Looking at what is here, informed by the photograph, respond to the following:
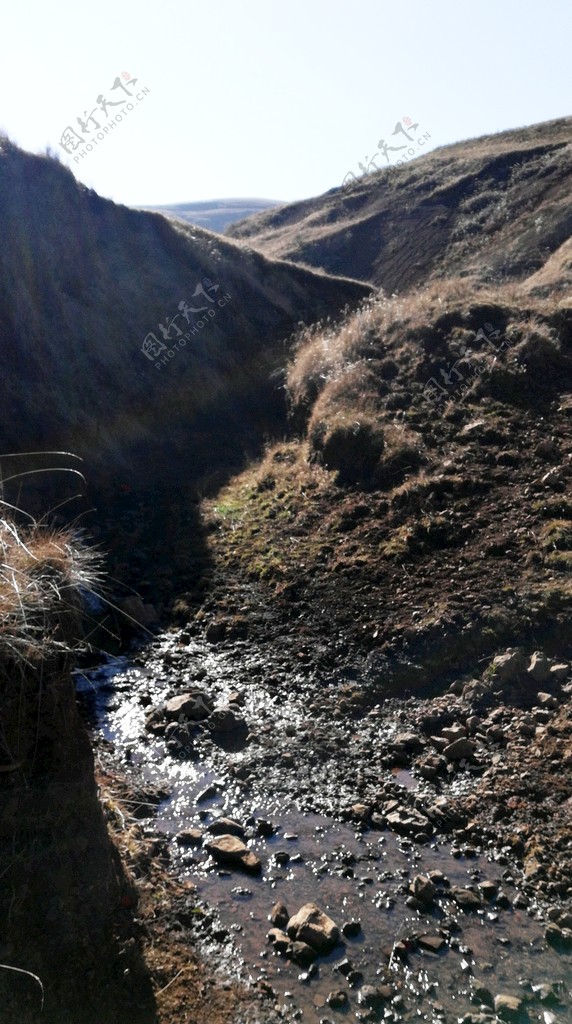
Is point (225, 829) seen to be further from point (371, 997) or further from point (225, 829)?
point (371, 997)

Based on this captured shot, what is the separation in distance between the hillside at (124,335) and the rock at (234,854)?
25.1 feet

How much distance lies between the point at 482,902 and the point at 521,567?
136 inches

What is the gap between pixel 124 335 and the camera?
14836 mm

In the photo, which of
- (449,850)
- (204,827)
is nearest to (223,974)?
(204,827)

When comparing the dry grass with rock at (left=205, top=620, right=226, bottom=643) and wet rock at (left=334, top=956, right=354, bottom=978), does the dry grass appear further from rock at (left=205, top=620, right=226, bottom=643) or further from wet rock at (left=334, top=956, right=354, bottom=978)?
rock at (left=205, top=620, right=226, bottom=643)

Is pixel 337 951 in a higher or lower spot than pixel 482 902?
higher

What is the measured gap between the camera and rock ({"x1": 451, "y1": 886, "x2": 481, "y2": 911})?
13.8 ft

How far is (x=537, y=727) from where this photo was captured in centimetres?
552

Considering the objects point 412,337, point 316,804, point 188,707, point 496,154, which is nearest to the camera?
point 316,804

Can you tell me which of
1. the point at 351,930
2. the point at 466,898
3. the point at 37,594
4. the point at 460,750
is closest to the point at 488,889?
the point at 466,898

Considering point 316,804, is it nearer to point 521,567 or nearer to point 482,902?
point 482,902

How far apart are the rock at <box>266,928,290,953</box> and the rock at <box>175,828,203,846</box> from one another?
83 cm

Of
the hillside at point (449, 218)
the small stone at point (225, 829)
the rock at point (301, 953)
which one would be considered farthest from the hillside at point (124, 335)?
the hillside at point (449, 218)

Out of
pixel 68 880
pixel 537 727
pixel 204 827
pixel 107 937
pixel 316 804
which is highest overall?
pixel 68 880
